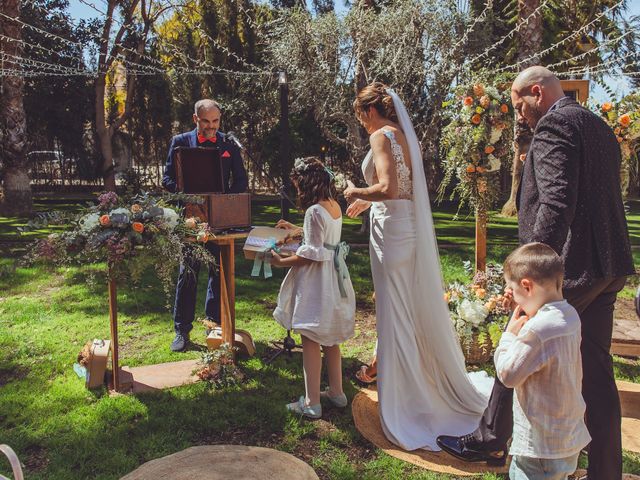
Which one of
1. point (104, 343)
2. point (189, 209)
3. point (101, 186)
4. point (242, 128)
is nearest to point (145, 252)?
point (189, 209)

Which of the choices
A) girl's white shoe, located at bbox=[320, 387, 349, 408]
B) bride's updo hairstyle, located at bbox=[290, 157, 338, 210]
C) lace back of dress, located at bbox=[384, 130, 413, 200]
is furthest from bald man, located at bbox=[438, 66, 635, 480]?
girl's white shoe, located at bbox=[320, 387, 349, 408]

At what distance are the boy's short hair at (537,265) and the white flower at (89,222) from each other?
8.29ft

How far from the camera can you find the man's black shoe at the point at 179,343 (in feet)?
16.4

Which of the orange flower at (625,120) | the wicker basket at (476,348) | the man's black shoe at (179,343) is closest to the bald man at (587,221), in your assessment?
the wicker basket at (476,348)

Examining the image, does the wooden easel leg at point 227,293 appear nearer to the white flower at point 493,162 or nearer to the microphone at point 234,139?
the microphone at point 234,139

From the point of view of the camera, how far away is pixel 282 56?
505 inches

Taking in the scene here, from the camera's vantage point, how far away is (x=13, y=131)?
13.0 metres

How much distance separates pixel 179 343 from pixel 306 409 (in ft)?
5.68

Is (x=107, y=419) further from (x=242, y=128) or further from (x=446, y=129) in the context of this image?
(x=242, y=128)

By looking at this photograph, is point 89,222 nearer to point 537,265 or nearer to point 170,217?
point 170,217

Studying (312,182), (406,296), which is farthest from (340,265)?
(312,182)

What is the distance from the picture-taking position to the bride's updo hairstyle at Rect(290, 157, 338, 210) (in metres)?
3.61

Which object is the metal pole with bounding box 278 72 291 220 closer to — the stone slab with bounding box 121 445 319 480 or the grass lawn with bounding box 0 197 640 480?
the grass lawn with bounding box 0 197 640 480

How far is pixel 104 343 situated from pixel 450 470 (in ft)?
8.51
